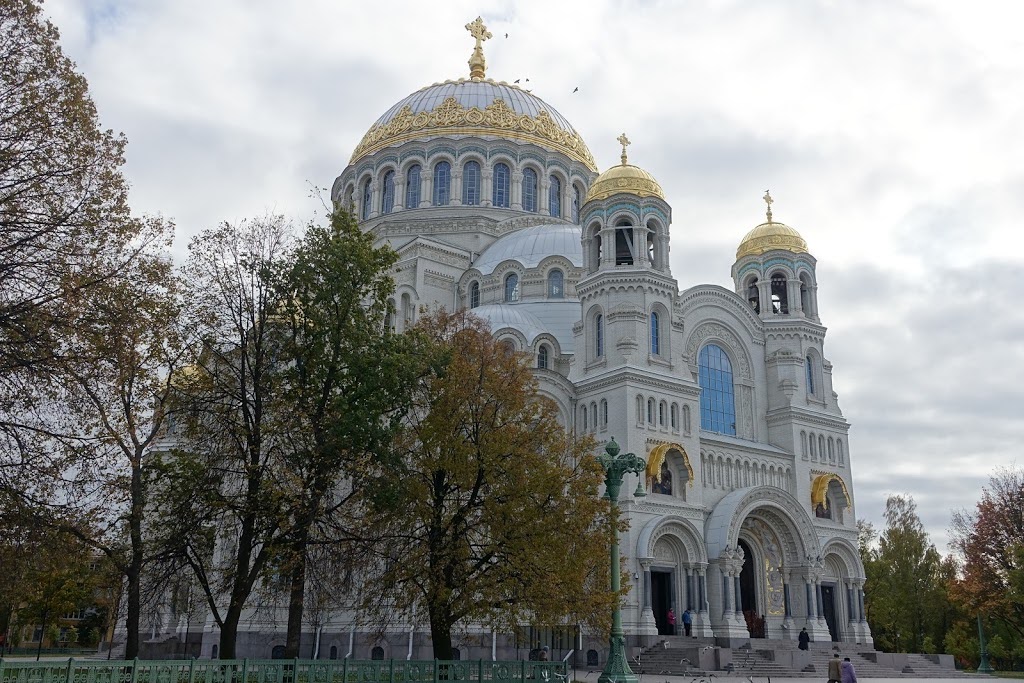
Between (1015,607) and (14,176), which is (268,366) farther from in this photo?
(1015,607)

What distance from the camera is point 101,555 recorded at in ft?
61.7

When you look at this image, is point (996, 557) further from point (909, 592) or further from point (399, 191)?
point (399, 191)

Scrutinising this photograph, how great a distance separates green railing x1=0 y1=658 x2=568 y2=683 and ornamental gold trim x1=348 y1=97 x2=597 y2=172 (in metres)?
32.7

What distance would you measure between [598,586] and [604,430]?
→ 12726mm

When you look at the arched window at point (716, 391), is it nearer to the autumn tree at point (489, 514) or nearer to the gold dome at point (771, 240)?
the gold dome at point (771, 240)

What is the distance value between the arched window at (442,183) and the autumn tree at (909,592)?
26.8 metres

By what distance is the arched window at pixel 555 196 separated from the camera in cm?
4676

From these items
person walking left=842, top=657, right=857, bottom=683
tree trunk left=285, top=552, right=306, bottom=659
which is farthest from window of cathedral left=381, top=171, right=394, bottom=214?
person walking left=842, top=657, right=857, bottom=683

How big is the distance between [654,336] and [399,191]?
18.4 m

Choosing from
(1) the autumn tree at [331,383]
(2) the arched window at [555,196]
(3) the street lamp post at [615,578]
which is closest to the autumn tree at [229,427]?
(1) the autumn tree at [331,383]

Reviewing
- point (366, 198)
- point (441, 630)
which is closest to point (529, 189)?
point (366, 198)

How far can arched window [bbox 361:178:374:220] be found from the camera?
46.9 m

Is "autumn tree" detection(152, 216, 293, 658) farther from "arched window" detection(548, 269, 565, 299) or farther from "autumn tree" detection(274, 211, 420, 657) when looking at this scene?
"arched window" detection(548, 269, 565, 299)

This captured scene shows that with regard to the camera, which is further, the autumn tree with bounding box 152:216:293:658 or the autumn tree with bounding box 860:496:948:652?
the autumn tree with bounding box 860:496:948:652
